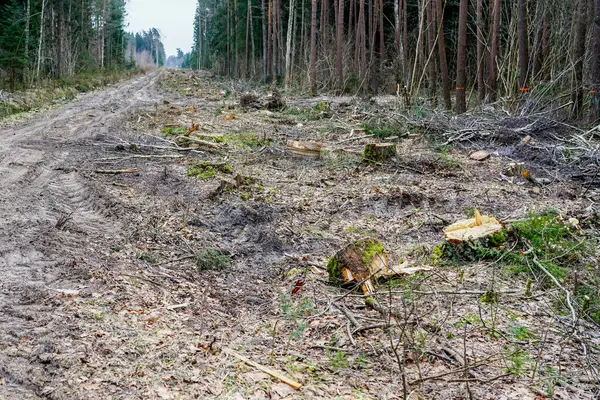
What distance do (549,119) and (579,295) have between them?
7065mm

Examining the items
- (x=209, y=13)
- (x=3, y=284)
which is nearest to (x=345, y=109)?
(x=3, y=284)

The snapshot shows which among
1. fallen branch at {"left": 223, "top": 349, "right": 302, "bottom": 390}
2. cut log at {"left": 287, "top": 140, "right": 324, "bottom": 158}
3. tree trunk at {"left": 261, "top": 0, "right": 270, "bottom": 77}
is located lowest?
fallen branch at {"left": 223, "top": 349, "right": 302, "bottom": 390}

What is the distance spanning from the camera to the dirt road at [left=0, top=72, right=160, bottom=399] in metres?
2.70

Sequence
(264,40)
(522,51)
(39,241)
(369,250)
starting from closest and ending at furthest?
(369,250) < (39,241) < (522,51) < (264,40)

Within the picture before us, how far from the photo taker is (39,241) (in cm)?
437

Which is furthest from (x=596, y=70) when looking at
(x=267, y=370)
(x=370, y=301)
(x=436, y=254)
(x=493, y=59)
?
(x=267, y=370)

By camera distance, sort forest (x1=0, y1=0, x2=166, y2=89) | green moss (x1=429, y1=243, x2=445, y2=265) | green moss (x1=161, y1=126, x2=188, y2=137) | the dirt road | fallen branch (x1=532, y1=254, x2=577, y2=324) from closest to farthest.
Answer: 1. the dirt road
2. fallen branch (x1=532, y1=254, x2=577, y2=324)
3. green moss (x1=429, y1=243, x2=445, y2=265)
4. green moss (x1=161, y1=126, x2=188, y2=137)
5. forest (x1=0, y1=0, x2=166, y2=89)

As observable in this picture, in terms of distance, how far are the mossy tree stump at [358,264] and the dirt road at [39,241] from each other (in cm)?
212

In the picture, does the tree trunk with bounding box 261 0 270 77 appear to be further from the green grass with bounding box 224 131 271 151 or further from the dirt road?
the dirt road

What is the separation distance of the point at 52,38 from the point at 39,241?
1282 inches

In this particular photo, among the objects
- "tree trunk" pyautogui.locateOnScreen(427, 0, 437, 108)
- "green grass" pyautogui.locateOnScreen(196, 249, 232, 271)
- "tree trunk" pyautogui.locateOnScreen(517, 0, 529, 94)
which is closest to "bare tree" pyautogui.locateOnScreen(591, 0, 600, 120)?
"tree trunk" pyautogui.locateOnScreen(517, 0, 529, 94)

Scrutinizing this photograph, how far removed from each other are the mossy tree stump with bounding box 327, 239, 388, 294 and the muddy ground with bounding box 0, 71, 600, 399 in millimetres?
160

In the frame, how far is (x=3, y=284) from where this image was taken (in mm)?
3479

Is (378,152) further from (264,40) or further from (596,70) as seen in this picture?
(264,40)
